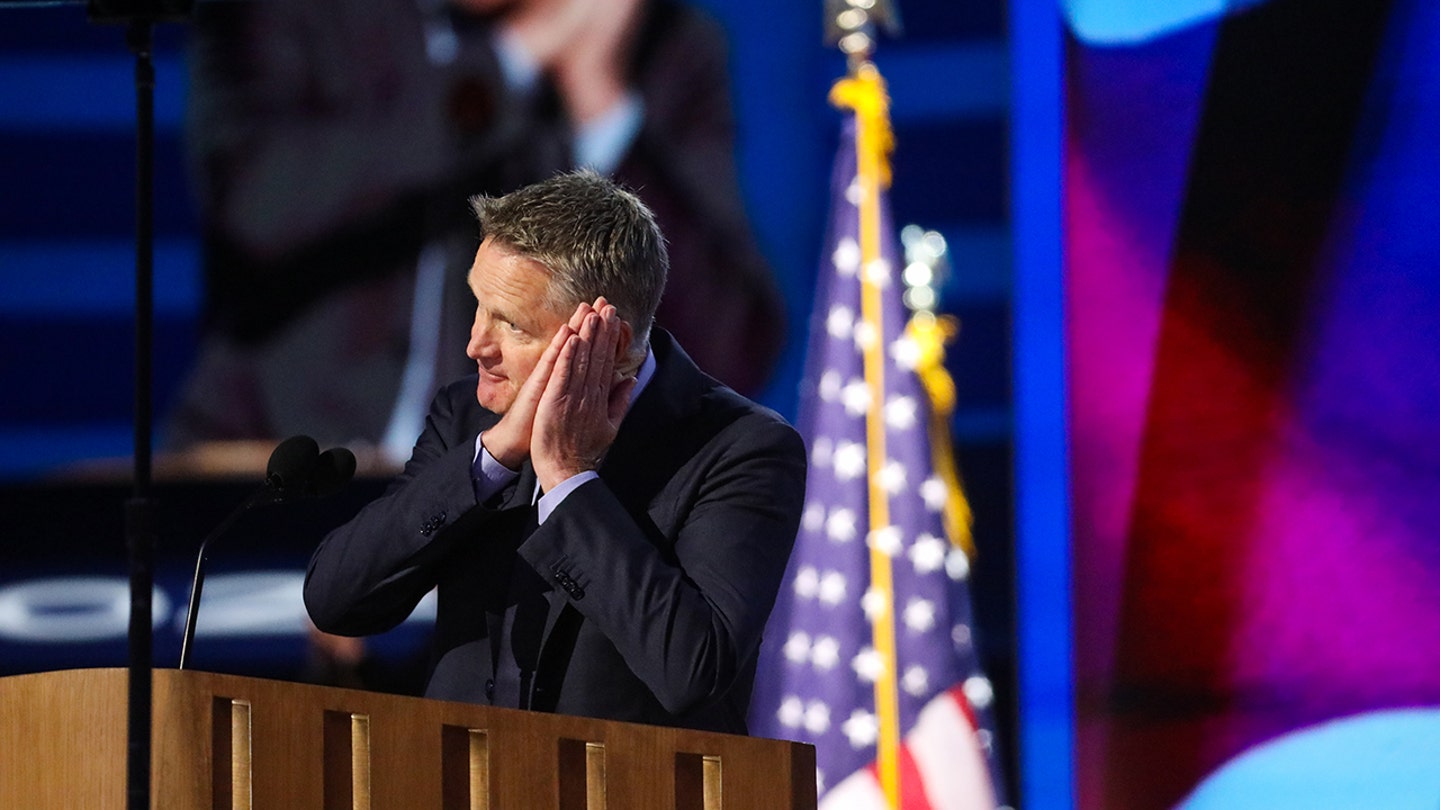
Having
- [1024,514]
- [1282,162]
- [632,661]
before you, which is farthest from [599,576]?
[1282,162]

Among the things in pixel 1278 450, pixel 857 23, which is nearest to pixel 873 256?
pixel 857 23

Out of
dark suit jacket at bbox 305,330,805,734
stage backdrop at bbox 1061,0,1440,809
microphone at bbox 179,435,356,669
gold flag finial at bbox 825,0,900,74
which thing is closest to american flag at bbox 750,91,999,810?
gold flag finial at bbox 825,0,900,74

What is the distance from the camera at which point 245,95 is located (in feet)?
15.9

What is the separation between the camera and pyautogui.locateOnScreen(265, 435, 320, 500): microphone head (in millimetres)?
1808

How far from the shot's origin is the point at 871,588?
4449 mm

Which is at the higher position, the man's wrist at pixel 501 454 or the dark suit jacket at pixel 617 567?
the man's wrist at pixel 501 454

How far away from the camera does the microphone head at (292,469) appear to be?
1.81 metres

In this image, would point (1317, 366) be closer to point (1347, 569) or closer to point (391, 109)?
Answer: point (1347, 569)

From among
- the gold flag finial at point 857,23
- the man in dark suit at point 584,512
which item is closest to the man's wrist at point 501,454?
the man in dark suit at point 584,512

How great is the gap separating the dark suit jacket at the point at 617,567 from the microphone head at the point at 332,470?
0.07 meters

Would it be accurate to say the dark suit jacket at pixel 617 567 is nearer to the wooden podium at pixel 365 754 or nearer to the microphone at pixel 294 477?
the microphone at pixel 294 477

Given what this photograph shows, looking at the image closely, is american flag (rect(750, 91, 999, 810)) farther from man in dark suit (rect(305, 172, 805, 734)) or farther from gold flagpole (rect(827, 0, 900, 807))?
man in dark suit (rect(305, 172, 805, 734))

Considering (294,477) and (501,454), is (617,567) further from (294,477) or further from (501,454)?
(294,477)

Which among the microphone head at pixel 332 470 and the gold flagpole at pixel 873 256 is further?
the gold flagpole at pixel 873 256
